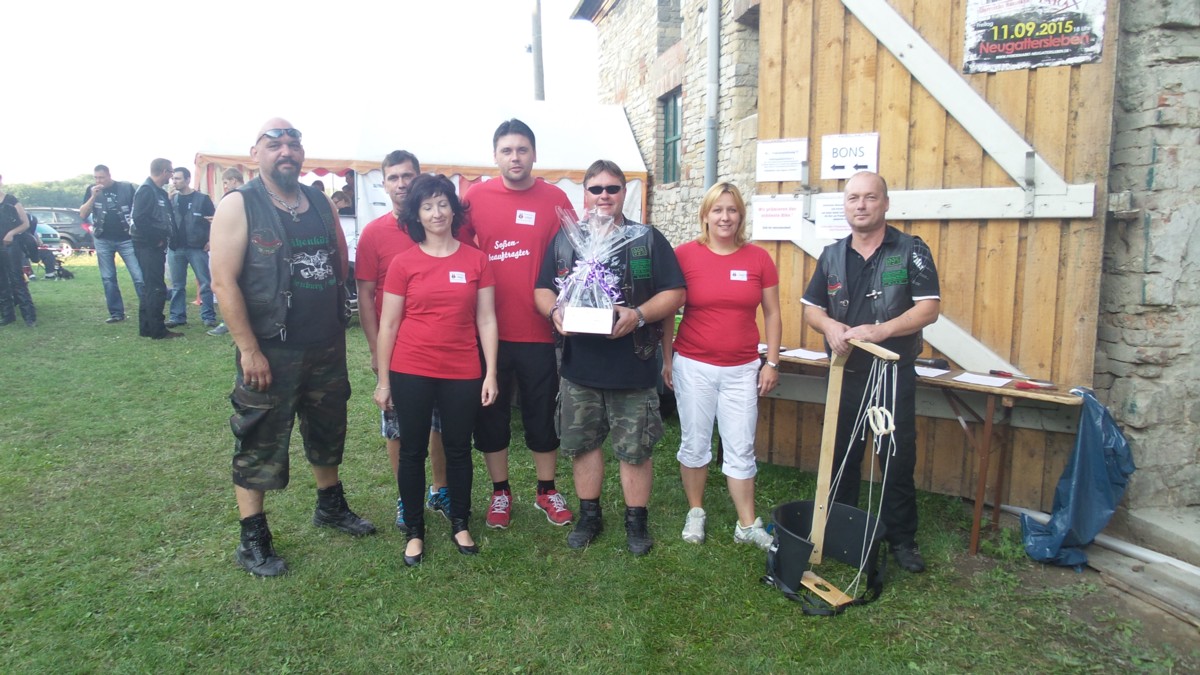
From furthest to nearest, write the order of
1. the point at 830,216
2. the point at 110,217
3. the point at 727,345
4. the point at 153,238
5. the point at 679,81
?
the point at 679,81, the point at 110,217, the point at 153,238, the point at 830,216, the point at 727,345

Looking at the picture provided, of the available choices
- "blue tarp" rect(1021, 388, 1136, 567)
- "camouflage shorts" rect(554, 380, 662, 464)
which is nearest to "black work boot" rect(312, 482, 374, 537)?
"camouflage shorts" rect(554, 380, 662, 464)

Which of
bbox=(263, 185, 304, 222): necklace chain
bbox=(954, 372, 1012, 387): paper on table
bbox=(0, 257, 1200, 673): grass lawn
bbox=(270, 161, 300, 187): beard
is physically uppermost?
bbox=(270, 161, 300, 187): beard

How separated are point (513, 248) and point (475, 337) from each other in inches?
19.8

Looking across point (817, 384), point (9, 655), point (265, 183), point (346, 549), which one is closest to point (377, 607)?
point (346, 549)

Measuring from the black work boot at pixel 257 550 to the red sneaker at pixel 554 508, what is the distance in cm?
131

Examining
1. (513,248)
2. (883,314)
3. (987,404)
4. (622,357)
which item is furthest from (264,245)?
(987,404)

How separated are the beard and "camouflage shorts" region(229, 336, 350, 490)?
0.74m

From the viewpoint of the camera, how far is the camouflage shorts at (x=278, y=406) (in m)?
3.19

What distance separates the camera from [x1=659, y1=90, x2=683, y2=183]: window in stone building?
12.3 meters

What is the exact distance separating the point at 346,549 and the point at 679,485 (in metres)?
1.95

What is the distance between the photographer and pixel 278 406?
3256 millimetres

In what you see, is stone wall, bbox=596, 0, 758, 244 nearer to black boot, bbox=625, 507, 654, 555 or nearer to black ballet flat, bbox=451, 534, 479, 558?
black boot, bbox=625, 507, 654, 555

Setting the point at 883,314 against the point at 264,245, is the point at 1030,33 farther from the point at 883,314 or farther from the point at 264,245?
the point at 264,245

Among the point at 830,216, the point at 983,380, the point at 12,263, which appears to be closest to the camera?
the point at 983,380
